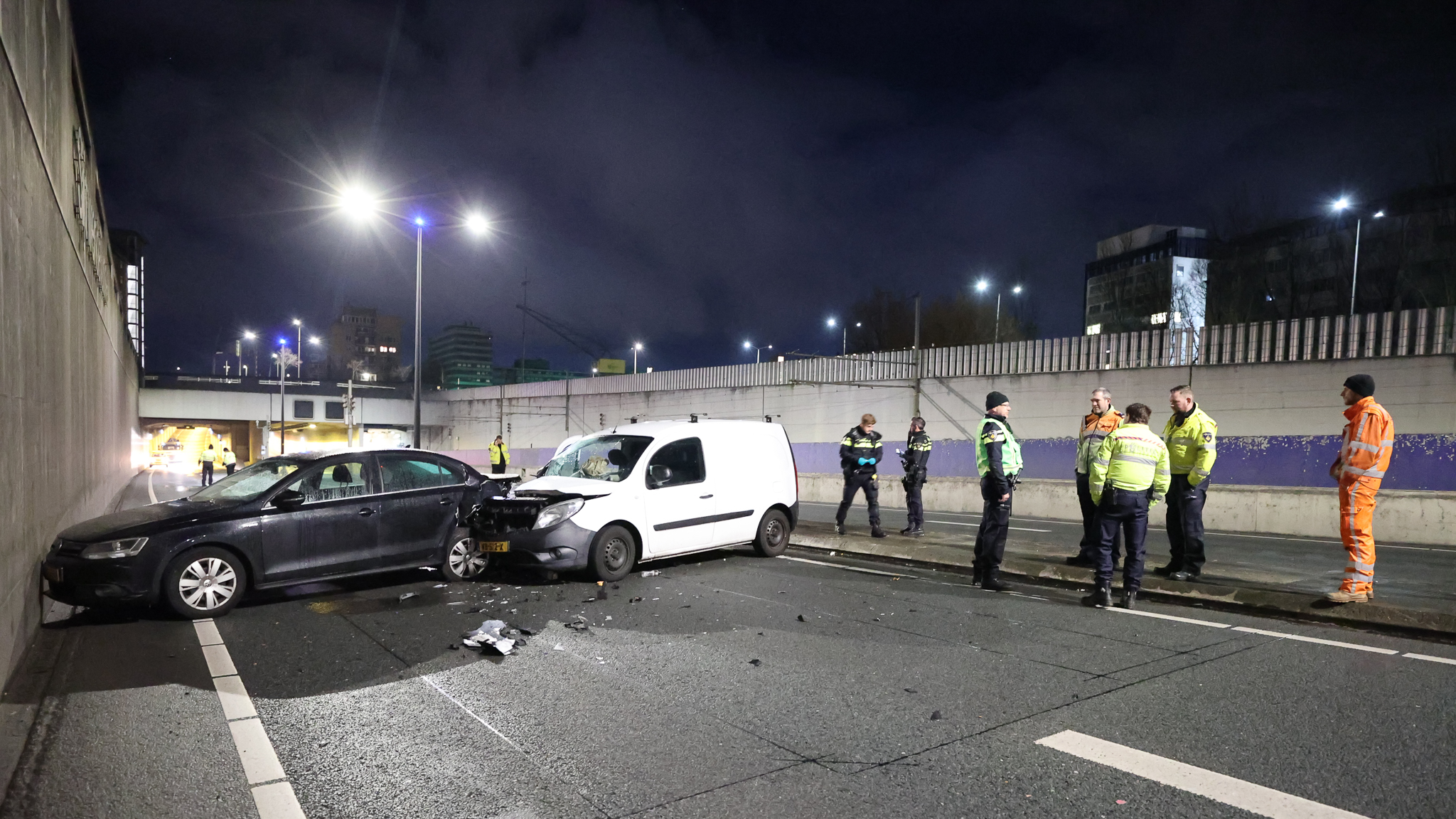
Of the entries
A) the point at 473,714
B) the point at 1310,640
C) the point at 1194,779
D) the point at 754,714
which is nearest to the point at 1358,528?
the point at 1310,640

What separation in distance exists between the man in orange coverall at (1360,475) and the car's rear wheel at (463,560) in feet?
26.2

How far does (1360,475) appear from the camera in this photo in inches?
250

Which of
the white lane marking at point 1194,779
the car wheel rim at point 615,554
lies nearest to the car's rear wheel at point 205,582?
the car wheel rim at point 615,554

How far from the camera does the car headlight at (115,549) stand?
634cm

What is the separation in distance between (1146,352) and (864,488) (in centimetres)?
1783

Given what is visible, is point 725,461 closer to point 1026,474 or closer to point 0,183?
point 0,183

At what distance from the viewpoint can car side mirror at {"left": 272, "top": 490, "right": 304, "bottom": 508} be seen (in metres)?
7.23

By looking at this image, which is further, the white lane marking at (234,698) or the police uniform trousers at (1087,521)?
the police uniform trousers at (1087,521)

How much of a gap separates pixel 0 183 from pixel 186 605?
11.7 ft

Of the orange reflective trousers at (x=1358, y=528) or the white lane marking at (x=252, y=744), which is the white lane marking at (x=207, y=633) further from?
the orange reflective trousers at (x=1358, y=528)

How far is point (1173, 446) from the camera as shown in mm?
7965

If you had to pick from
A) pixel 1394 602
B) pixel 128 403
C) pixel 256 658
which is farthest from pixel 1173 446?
pixel 128 403

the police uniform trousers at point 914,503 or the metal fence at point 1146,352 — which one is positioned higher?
the metal fence at point 1146,352

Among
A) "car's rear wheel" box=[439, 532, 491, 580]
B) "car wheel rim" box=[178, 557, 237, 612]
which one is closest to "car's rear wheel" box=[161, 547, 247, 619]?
"car wheel rim" box=[178, 557, 237, 612]
